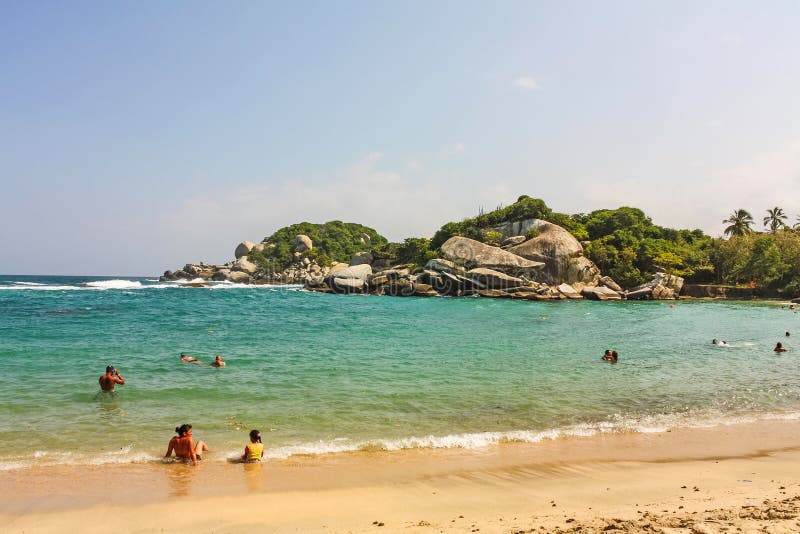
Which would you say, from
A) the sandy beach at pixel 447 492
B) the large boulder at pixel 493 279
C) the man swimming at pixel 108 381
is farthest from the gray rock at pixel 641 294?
the man swimming at pixel 108 381

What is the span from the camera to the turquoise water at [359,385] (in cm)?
1056

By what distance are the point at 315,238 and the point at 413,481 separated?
116426mm

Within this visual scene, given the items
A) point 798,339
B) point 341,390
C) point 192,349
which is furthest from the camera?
point 798,339

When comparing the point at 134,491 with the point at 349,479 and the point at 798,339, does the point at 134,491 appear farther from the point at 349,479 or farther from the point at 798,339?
the point at 798,339

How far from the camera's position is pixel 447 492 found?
7.72 meters

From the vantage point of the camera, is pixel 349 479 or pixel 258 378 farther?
pixel 258 378

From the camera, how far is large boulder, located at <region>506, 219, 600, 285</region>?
61312 millimetres

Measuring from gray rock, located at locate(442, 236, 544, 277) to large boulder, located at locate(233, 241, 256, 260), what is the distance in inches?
2615

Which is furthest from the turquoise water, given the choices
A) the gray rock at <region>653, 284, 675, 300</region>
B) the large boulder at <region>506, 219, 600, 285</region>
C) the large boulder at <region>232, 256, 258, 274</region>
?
the large boulder at <region>232, 256, 258, 274</region>

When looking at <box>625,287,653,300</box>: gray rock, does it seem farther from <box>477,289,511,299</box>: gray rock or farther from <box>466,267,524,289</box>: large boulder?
<box>477,289,511,299</box>: gray rock

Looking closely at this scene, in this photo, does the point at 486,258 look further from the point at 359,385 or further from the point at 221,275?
the point at 221,275

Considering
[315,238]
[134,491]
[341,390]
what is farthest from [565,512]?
[315,238]

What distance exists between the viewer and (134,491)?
7.80 meters

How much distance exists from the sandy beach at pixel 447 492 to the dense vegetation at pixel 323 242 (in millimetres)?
96512
